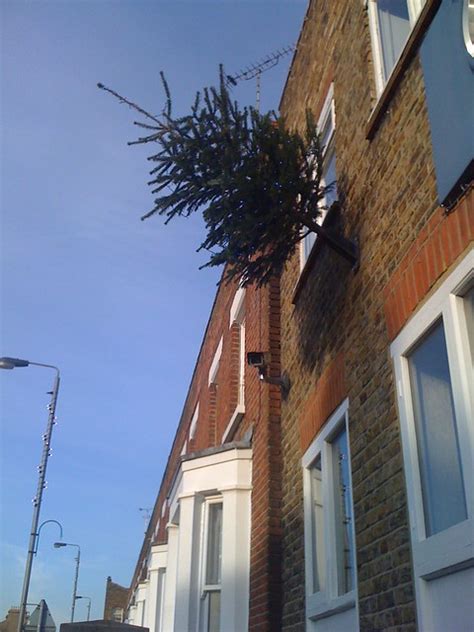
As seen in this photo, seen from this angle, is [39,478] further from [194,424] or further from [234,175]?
[234,175]

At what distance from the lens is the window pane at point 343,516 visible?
512 centimetres

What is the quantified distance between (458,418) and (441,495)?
0.48m

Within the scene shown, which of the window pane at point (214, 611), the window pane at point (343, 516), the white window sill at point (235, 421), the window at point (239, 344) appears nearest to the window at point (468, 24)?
the window pane at point (343, 516)

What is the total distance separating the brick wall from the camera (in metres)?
4.14

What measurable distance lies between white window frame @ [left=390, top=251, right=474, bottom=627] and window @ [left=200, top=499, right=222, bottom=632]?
197 inches

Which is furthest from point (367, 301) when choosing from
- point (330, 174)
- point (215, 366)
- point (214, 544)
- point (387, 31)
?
point (215, 366)

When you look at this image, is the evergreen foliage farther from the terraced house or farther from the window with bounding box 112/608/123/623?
the window with bounding box 112/608/123/623

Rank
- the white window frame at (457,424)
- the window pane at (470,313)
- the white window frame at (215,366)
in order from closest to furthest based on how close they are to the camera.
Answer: the white window frame at (457,424) → the window pane at (470,313) → the white window frame at (215,366)

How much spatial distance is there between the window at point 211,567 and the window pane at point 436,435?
5.05 m

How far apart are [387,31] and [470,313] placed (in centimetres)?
294

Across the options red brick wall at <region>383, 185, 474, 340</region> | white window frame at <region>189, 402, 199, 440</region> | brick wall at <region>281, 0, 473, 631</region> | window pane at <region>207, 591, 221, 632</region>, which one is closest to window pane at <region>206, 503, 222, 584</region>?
window pane at <region>207, 591, 221, 632</region>

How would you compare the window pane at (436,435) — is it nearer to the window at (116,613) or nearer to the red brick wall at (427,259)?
the red brick wall at (427,259)

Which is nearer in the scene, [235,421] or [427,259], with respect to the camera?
[427,259]

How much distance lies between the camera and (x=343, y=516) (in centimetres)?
530
